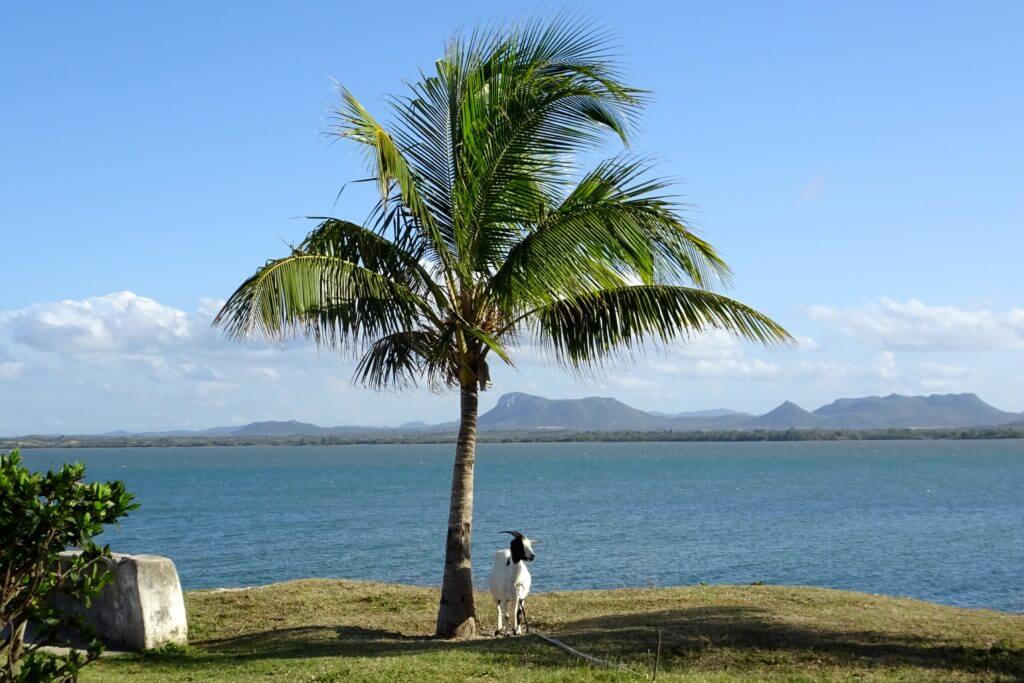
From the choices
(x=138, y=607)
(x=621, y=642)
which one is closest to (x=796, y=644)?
(x=621, y=642)

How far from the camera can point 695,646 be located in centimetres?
1098

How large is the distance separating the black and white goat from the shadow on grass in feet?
1.63

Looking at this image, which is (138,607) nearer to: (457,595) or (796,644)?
(457,595)

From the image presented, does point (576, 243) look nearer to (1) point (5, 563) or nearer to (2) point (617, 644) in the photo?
(2) point (617, 644)

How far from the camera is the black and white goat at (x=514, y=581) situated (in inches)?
529

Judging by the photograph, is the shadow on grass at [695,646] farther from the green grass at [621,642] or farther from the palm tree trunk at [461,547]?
the palm tree trunk at [461,547]

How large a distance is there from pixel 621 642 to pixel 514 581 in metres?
2.44

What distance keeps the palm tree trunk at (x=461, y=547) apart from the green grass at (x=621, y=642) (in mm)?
477

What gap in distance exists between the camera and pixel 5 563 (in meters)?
6.73

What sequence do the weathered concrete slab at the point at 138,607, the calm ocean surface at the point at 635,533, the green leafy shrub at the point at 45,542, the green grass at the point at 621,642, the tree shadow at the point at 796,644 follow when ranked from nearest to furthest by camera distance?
1. the green leafy shrub at the point at 45,542
2. the green grass at the point at 621,642
3. the tree shadow at the point at 796,644
4. the weathered concrete slab at the point at 138,607
5. the calm ocean surface at the point at 635,533

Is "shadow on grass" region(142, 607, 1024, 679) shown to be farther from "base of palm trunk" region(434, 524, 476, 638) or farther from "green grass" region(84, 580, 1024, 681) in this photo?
"base of palm trunk" region(434, 524, 476, 638)

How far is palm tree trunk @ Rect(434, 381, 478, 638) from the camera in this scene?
13.4 m

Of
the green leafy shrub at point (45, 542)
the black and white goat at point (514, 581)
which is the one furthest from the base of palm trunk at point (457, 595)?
the green leafy shrub at point (45, 542)

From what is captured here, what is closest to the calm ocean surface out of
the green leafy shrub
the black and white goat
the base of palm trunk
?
the black and white goat
